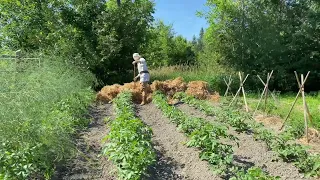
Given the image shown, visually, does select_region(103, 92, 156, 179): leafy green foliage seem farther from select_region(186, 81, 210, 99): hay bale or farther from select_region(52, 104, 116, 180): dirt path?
select_region(186, 81, 210, 99): hay bale

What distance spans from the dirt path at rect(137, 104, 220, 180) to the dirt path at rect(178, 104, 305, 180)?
0.63 metres

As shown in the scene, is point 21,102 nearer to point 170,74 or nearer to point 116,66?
point 116,66

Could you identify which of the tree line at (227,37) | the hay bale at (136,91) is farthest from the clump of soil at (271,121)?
the tree line at (227,37)

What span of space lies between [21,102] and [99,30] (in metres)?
Answer: 11.6

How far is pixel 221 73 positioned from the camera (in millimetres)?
17875

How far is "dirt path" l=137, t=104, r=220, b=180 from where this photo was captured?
4.71m

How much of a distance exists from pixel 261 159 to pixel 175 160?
1280 millimetres

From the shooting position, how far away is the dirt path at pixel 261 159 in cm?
477

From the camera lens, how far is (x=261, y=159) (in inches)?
208

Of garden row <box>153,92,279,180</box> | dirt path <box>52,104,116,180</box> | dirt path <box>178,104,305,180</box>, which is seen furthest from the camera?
dirt path <box>178,104,305,180</box>

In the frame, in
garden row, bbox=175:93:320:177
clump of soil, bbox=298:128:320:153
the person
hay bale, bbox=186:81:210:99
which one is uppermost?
the person

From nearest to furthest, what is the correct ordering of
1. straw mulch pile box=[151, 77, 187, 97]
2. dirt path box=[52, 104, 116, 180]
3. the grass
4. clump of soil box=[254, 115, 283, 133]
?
the grass
dirt path box=[52, 104, 116, 180]
clump of soil box=[254, 115, 283, 133]
straw mulch pile box=[151, 77, 187, 97]

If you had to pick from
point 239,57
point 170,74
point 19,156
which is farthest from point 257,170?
point 170,74

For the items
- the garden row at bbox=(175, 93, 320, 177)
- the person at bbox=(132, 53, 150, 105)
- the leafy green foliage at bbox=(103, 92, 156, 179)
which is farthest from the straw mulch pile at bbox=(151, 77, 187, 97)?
the leafy green foliage at bbox=(103, 92, 156, 179)
